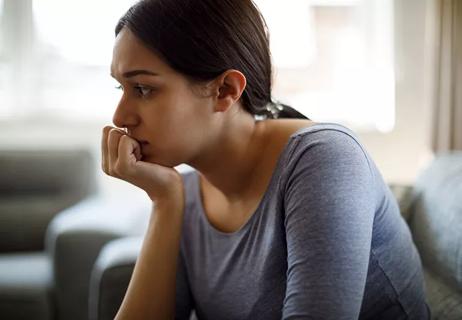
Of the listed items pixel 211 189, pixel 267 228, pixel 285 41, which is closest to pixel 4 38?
pixel 285 41

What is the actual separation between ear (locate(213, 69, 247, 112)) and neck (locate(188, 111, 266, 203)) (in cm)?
5

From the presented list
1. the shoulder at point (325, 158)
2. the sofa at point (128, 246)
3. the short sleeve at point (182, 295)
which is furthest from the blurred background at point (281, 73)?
the shoulder at point (325, 158)

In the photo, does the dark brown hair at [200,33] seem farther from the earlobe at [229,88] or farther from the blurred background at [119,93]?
the blurred background at [119,93]

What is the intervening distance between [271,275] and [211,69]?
369 mm

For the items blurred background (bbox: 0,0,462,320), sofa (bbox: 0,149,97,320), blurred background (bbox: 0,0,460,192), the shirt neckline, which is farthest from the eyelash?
blurred background (bbox: 0,0,460,192)

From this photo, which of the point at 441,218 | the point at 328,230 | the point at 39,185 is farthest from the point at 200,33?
the point at 39,185

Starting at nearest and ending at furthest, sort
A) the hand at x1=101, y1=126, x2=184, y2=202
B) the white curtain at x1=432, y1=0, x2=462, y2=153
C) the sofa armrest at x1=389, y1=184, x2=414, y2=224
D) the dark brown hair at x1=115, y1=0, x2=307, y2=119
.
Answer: the dark brown hair at x1=115, y1=0, x2=307, y2=119, the hand at x1=101, y1=126, x2=184, y2=202, the sofa armrest at x1=389, y1=184, x2=414, y2=224, the white curtain at x1=432, y1=0, x2=462, y2=153

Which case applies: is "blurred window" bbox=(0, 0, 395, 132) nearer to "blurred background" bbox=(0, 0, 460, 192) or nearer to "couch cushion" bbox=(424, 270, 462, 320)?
"blurred background" bbox=(0, 0, 460, 192)

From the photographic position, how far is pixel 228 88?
98 cm

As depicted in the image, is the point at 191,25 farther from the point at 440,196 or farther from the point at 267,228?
the point at 440,196

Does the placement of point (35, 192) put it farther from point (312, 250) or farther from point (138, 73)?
point (312, 250)

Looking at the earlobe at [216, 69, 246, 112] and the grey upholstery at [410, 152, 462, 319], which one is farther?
the grey upholstery at [410, 152, 462, 319]

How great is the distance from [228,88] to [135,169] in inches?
Answer: 9.3

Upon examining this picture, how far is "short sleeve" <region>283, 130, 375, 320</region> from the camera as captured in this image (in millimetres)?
764
